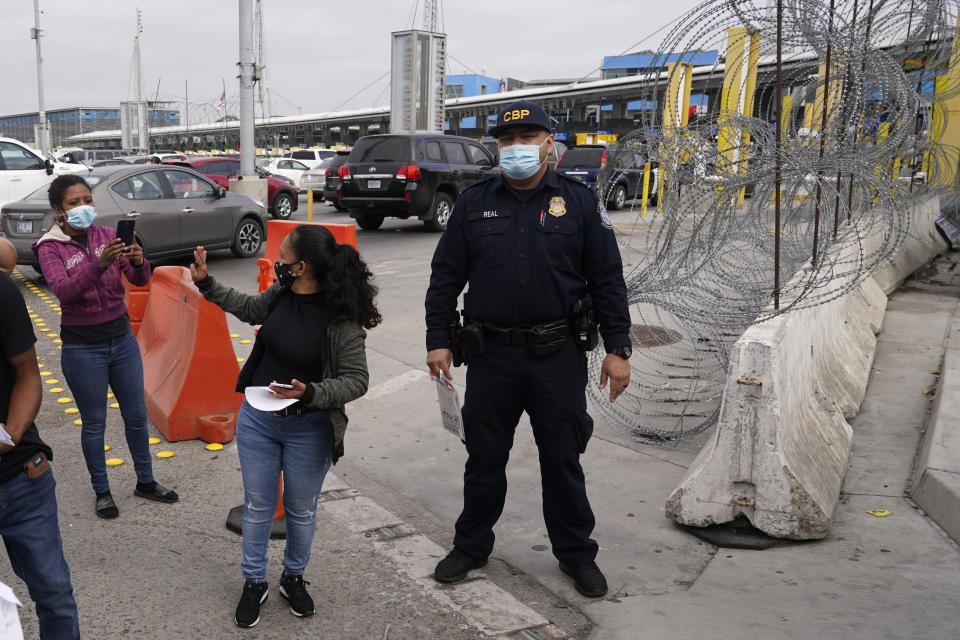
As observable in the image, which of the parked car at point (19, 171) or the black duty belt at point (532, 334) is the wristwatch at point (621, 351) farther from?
the parked car at point (19, 171)

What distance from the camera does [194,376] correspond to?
5621mm

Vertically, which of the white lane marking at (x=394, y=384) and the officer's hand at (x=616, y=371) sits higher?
the officer's hand at (x=616, y=371)

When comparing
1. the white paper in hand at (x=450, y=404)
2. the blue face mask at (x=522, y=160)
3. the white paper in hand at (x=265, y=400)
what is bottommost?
the white paper in hand at (x=450, y=404)

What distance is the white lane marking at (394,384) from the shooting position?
266 inches

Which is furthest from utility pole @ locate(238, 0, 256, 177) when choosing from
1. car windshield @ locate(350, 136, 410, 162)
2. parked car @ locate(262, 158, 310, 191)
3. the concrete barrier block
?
the concrete barrier block

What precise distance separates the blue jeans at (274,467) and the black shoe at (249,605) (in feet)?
0.13

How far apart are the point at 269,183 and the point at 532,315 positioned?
643 inches

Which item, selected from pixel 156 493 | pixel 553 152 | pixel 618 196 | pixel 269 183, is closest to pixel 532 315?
pixel 553 152

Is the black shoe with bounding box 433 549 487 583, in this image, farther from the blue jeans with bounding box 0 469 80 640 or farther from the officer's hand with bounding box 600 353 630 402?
the blue jeans with bounding box 0 469 80 640

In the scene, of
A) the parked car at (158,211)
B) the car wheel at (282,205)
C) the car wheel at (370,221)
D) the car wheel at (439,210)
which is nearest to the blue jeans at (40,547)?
Result: the parked car at (158,211)

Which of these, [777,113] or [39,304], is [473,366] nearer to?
[777,113]

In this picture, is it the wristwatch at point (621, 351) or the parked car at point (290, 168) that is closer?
the wristwatch at point (621, 351)

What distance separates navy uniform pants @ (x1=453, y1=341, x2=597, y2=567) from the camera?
3637 millimetres

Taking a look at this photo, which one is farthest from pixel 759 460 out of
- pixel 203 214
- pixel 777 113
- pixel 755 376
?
pixel 203 214
